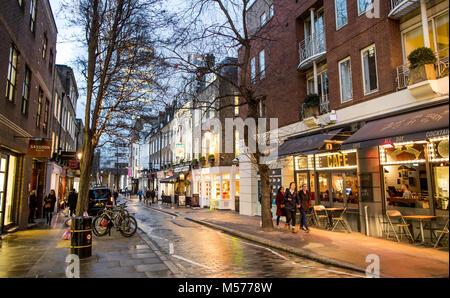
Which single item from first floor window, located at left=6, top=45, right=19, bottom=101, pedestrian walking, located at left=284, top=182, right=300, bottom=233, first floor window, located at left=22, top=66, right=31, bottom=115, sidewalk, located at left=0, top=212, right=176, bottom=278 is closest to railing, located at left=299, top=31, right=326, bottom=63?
pedestrian walking, located at left=284, top=182, right=300, bottom=233

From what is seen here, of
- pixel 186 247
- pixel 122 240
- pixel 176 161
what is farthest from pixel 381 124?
pixel 176 161

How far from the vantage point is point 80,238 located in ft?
26.2

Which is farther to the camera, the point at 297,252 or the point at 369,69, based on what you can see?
the point at 369,69

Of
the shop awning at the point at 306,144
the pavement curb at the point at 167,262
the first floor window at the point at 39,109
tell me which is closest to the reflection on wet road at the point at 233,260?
the pavement curb at the point at 167,262

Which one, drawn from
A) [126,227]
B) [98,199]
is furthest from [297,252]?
[98,199]

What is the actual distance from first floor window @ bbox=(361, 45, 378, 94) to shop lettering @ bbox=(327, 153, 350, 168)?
2886 mm

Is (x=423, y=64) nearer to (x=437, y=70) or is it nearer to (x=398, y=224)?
(x=437, y=70)

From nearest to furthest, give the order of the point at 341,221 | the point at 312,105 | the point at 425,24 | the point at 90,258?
1. the point at 90,258
2. the point at 425,24
3. the point at 341,221
4. the point at 312,105

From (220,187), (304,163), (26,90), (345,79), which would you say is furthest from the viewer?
(220,187)

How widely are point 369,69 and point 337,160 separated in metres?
3.99

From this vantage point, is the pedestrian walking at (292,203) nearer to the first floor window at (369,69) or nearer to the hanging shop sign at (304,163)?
the hanging shop sign at (304,163)

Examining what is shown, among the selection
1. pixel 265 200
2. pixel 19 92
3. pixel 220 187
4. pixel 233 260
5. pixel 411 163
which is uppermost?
pixel 19 92

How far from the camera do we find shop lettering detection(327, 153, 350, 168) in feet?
41.7

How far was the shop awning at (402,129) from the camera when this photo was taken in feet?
24.6
